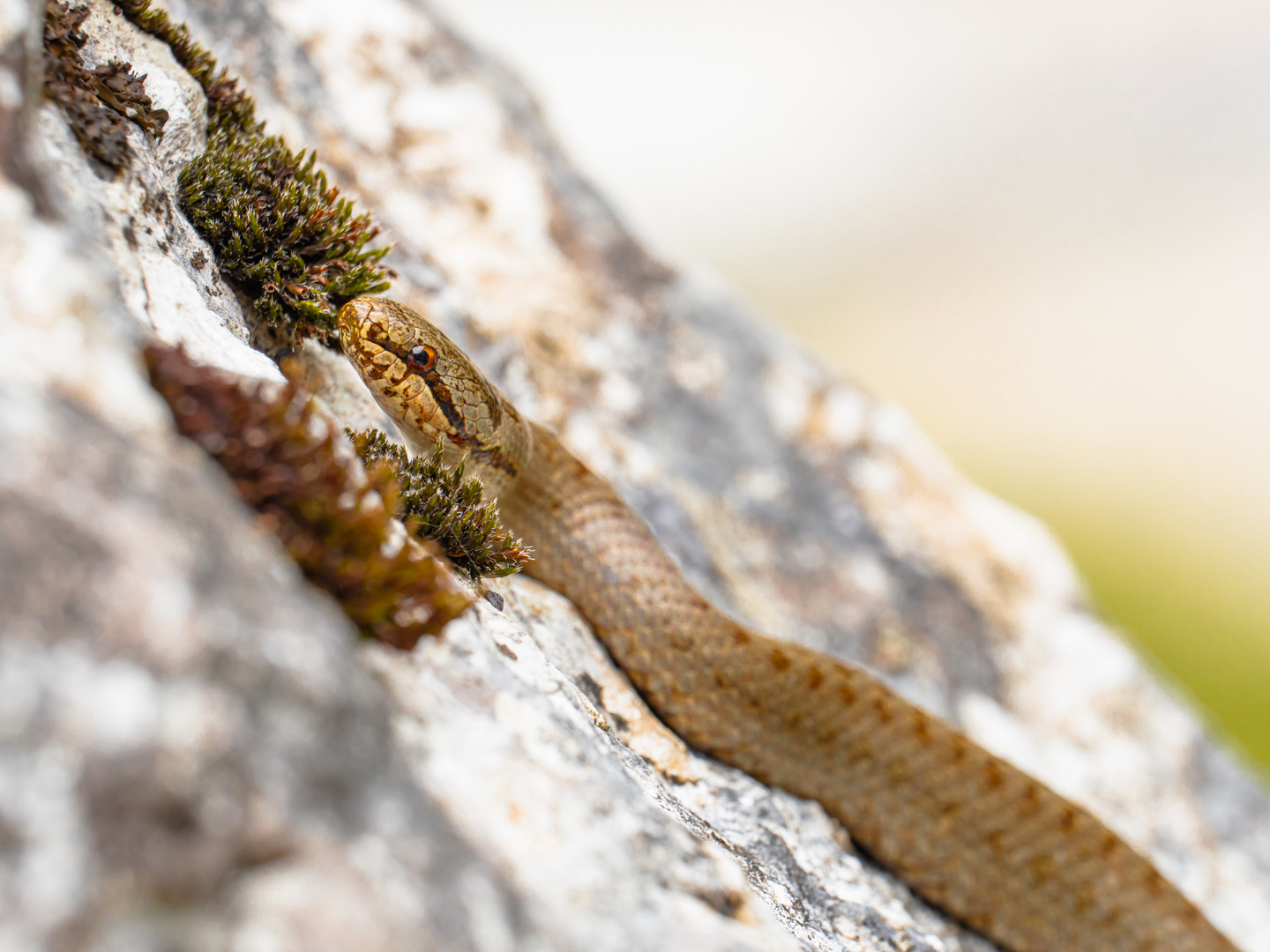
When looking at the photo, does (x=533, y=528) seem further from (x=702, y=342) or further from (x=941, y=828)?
(x=702, y=342)

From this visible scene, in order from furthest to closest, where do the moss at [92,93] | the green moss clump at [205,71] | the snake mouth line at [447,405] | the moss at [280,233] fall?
the snake mouth line at [447,405]
the green moss clump at [205,71]
the moss at [280,233]
the moss at [92,93]

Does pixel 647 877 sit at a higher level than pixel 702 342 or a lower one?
lower

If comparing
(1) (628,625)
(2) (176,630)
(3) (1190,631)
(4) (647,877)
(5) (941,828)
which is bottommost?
(2) (176,630)

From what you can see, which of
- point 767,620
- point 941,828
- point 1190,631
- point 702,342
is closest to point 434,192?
point 702,342

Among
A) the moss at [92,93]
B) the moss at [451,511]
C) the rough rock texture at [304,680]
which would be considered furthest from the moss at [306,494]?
the moss at [92,93]

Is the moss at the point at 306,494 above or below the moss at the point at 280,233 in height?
below

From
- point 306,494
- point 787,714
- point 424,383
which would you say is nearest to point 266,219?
point 424,383

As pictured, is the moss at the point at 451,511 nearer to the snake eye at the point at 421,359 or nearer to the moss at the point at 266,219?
the snake eye at the point at 421,359
